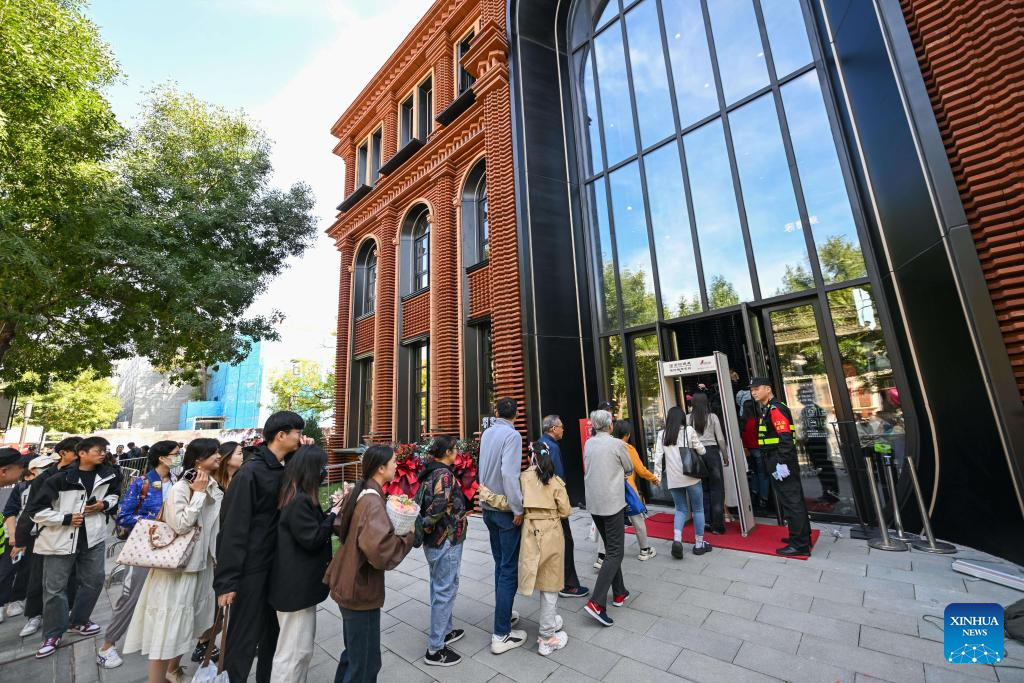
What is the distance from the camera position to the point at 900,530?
199 inches

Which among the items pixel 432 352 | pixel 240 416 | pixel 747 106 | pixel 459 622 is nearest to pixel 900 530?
pixel 459 622

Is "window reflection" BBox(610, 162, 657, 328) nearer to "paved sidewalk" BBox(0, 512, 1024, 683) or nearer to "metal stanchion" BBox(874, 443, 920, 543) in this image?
"metal stanchion" BBox(874, 443, 920, 543)

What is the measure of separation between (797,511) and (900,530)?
1436 millimetres

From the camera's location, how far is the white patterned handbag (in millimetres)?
2801

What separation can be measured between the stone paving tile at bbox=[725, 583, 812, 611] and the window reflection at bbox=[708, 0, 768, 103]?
778 cm

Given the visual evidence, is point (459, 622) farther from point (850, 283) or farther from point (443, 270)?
point (443, 270)

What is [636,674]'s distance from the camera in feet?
9.43

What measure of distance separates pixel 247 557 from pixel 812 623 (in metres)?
4.32

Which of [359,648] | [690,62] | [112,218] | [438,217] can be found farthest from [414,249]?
[359,648]

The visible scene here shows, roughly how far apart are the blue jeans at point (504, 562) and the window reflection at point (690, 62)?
810 centimetres

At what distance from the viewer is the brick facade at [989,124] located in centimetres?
394

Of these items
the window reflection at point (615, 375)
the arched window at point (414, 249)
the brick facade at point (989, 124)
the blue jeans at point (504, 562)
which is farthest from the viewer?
the arched window at point (414, 249)

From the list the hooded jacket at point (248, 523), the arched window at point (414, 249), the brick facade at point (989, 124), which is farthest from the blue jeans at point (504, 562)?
the arched window at point (414, 249)

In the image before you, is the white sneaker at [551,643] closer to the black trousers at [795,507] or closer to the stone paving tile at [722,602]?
the stone paving tile at [722,602]
